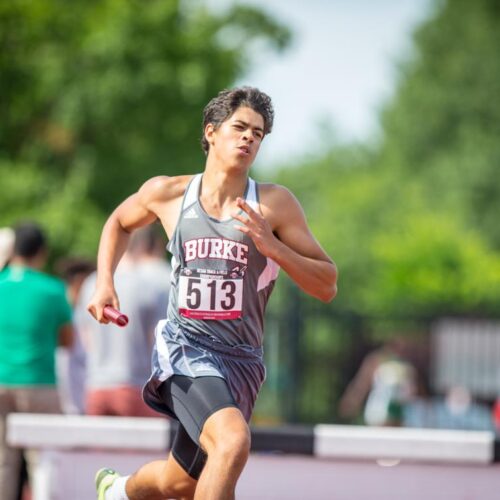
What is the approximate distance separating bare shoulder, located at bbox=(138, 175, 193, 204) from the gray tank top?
109mm

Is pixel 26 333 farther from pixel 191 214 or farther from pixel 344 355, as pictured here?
pixel 344 355

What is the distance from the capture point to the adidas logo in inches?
232

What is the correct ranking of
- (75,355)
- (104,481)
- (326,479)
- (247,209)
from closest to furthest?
(247,209), (104,481), (326,479), (75,355)

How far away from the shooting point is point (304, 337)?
18953 mm

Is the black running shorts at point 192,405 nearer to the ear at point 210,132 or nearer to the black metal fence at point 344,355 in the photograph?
the ear at point 210,132

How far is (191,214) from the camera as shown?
19.4 feet

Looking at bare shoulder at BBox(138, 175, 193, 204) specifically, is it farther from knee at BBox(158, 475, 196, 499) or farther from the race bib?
knee at BBox(158, 475, 196, 499)

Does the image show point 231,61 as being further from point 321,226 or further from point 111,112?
point 321,226

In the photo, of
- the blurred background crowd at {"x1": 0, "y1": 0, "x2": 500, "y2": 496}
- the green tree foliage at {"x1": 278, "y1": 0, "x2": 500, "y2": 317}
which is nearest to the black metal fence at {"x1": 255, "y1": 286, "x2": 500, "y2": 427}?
the blurred background crowd at {"x1": 0, "y1": 0, "x2": 500, "y2": 496}

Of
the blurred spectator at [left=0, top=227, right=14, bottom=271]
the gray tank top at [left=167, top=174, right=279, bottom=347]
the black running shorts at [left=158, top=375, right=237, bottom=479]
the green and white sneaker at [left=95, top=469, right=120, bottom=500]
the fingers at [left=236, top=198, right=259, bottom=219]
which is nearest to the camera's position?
the fingers at [left=236, top=198, right=259, bottom=219]

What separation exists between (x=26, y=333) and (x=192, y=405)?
9.76 ft

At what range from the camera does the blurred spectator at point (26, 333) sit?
8469 mm

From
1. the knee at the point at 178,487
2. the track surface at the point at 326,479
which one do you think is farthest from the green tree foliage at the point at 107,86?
the knee at the point at 178,487

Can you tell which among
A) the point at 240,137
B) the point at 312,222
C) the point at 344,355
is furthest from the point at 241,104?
the point at 312,222
